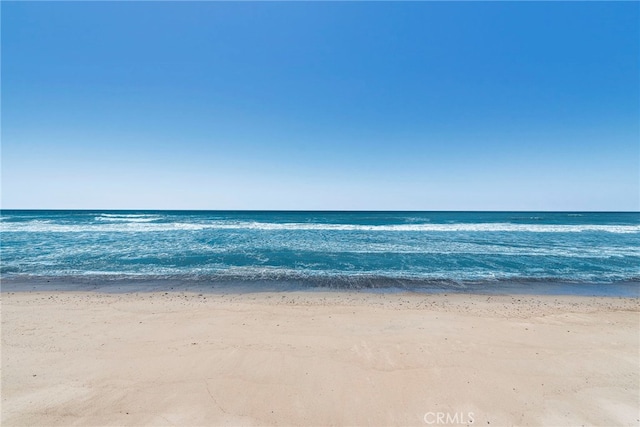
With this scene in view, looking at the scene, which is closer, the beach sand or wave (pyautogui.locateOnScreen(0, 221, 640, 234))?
the beach sand

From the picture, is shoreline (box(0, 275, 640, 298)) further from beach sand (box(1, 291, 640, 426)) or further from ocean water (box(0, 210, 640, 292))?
beach sand (box(1, 291, 640, 426))

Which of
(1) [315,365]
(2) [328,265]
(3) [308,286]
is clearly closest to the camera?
(1) [315,365]

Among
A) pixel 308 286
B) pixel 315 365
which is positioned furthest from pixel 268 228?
pixel 315 365

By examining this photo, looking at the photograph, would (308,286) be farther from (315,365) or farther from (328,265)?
(315,365)

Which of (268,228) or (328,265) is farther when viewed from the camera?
(268,228)

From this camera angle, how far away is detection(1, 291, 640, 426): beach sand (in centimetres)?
344

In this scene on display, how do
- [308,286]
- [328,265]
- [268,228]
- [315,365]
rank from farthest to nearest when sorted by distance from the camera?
[268,228] → [328,265] → [308,286] → [315,365]

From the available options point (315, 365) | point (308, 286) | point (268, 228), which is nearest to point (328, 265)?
point (308, 286)

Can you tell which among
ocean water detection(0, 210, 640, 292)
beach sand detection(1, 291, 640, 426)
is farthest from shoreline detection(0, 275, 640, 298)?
beach sand detection(1, 291, 640, 426)

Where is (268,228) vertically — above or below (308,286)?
above

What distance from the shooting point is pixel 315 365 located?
4.39 meters

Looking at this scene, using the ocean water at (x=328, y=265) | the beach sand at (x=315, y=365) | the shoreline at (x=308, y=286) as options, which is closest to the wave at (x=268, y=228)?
the ocean water at (x=328, y=265)

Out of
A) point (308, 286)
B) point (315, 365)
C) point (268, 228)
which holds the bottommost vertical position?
point (308, 286)

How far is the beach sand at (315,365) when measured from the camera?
3.44 meters
